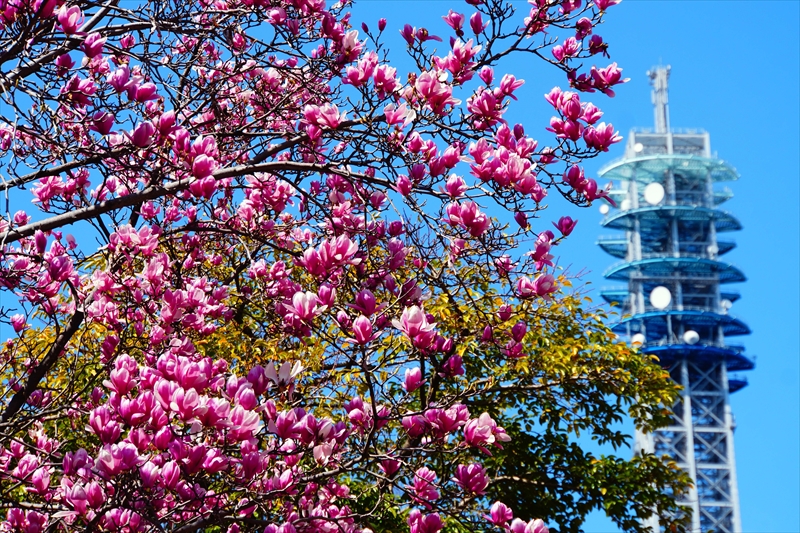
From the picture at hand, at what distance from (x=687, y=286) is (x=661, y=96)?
54.2 feet

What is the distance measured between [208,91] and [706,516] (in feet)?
217

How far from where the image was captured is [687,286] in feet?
235

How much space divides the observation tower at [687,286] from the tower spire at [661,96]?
79cm

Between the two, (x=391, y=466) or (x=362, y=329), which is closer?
(x=362, y=329)

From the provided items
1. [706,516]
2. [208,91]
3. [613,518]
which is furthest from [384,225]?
[706,516]

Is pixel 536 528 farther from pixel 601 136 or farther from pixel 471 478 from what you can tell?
pixel 601 136

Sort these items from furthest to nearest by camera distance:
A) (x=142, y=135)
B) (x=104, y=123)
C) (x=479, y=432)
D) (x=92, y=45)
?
(x=104, y=123) → (x=92, y=45) → (x=142, y=135) → (x=479, y=432)

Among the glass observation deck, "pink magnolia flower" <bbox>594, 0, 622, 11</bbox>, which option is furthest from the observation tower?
"pink magnolia flower" <bbox>594, 0, 622, 11</bbox>

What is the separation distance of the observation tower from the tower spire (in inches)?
30.9

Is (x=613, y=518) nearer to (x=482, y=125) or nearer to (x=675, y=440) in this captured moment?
(x=482, y=125)

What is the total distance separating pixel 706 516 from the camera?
64750mm

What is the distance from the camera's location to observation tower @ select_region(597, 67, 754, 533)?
66.8 meters

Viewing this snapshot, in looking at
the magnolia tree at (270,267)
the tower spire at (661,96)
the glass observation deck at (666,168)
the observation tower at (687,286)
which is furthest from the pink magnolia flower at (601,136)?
the tower spire at (661,96)

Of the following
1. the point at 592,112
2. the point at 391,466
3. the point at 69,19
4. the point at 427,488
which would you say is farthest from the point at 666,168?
the point at 69,19
